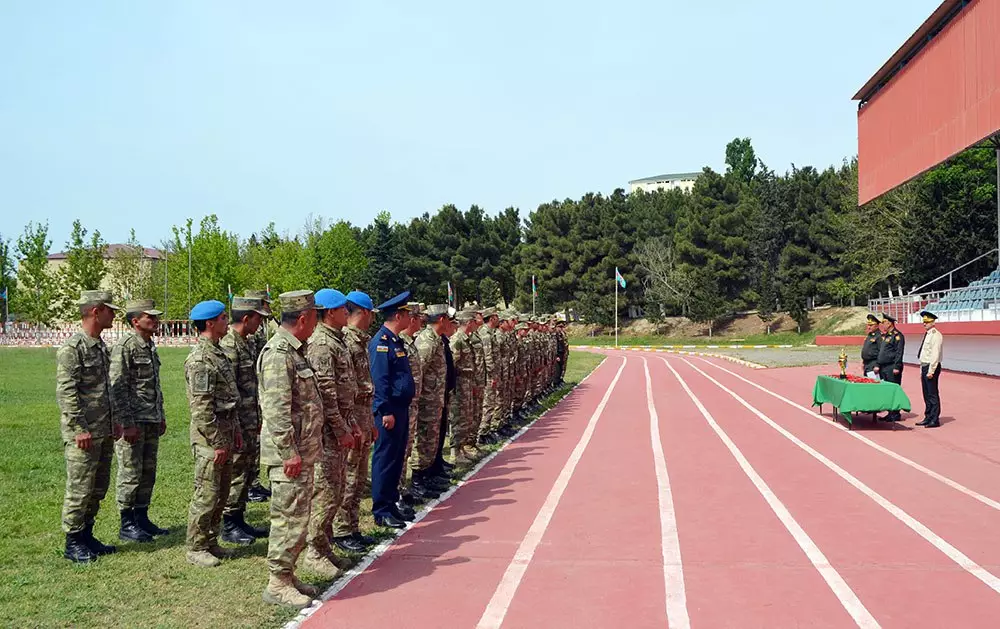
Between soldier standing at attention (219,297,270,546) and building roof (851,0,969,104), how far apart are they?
23067mm

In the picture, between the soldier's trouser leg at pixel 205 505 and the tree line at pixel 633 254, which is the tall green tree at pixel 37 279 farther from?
the soldier's trouser leg at pixel 205 505

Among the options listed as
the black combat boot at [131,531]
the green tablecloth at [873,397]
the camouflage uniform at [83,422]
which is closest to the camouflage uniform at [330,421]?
the black combat boot at [131,531]

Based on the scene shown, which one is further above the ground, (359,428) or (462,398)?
(359,428)

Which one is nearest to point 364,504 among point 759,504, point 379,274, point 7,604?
point 7,604

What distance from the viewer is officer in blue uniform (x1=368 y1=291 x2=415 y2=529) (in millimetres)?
6992

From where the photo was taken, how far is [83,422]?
622cm

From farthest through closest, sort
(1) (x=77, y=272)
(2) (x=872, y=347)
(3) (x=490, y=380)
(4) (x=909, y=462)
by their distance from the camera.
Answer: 1. (1) (x=77, y=272)
2. (2) (x=872, y=347)
3. (3) (x=490, y=380)
4. (4) (x=909, y=462)

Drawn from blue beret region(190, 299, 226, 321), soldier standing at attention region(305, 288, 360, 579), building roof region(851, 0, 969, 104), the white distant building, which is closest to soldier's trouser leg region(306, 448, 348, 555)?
soldier standing at attention region(305, 288, 360, 579)

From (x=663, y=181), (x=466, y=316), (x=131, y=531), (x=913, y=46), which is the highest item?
(x=663, y=181)

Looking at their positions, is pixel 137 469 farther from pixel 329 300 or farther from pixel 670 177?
pixel 670 177

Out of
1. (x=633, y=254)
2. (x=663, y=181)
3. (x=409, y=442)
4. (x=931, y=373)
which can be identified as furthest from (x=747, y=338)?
(x=663, y=181)

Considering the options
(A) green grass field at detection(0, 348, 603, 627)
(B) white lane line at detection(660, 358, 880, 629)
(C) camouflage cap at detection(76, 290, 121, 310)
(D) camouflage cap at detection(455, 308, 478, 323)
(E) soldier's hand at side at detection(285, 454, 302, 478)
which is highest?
(C) camouflage cap at detection(76, 290, 121, 310)

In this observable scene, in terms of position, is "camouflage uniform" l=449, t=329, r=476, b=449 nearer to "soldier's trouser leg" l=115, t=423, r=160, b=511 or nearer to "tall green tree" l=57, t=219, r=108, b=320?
"soldier's trouser leg" l=115, t=423, r=160, b=511

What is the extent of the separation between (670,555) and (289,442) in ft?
9.66
